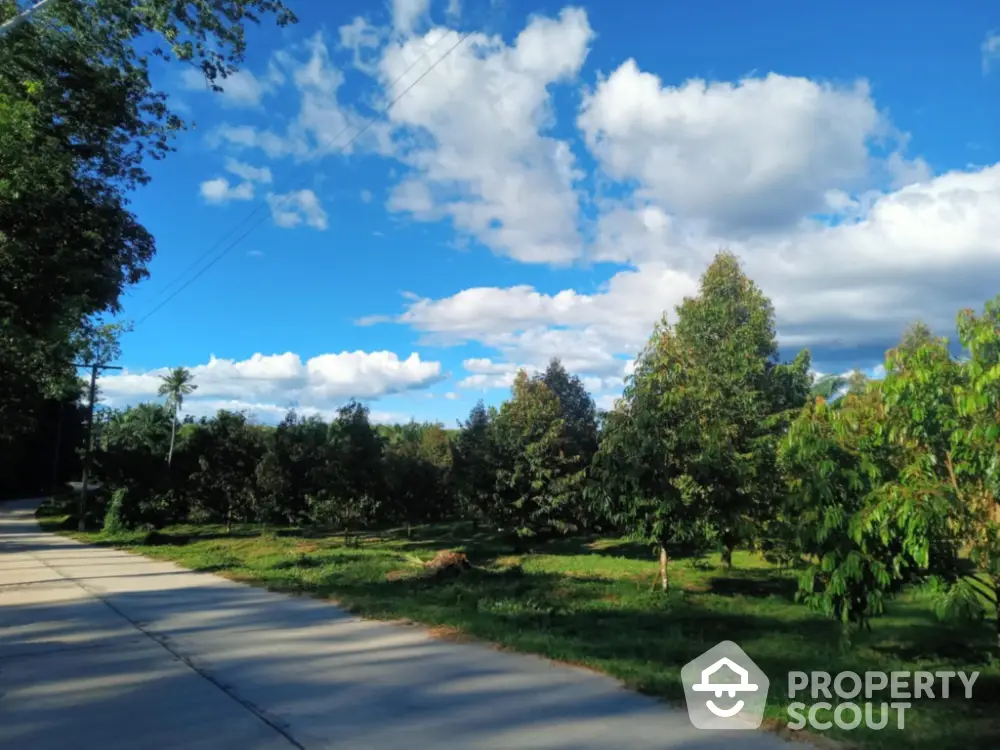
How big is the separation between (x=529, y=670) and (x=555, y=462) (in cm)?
2178

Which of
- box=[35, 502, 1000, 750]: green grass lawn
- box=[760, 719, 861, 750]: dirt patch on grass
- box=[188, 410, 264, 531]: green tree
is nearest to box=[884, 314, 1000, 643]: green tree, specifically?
box=[35, 502, 1000, 750]: green grass lawn

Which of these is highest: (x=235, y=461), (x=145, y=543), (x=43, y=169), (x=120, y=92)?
(x=120, y=92)

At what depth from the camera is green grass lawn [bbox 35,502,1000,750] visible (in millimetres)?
7078

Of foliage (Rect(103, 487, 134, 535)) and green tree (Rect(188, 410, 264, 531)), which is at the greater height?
green tree (Rect(188, 410, 264, 531))

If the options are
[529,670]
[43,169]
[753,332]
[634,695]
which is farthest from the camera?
[753,332]

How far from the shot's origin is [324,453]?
99.9 feet

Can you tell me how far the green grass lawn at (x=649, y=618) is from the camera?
708cm

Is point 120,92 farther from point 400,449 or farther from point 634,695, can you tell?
point 400,449

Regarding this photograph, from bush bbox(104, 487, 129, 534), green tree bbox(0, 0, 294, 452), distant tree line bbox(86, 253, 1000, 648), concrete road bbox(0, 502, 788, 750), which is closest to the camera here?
concrete road bbox(0, 502, 788, 750)

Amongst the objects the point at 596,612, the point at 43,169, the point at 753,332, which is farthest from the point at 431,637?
the point at 753,332

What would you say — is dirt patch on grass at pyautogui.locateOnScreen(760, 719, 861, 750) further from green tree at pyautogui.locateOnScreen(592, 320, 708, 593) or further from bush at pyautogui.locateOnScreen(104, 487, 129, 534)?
bush at pyautogui.locateOnScreen(104, 487, 129, 534)

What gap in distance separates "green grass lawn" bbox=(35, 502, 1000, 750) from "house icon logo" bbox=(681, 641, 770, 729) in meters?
0.15

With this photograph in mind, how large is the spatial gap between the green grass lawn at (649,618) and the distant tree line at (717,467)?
124 centimetres

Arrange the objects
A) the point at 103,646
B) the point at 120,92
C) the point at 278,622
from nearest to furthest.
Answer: the point at 103,646 < the point at 278,622 < the point at 120,92
